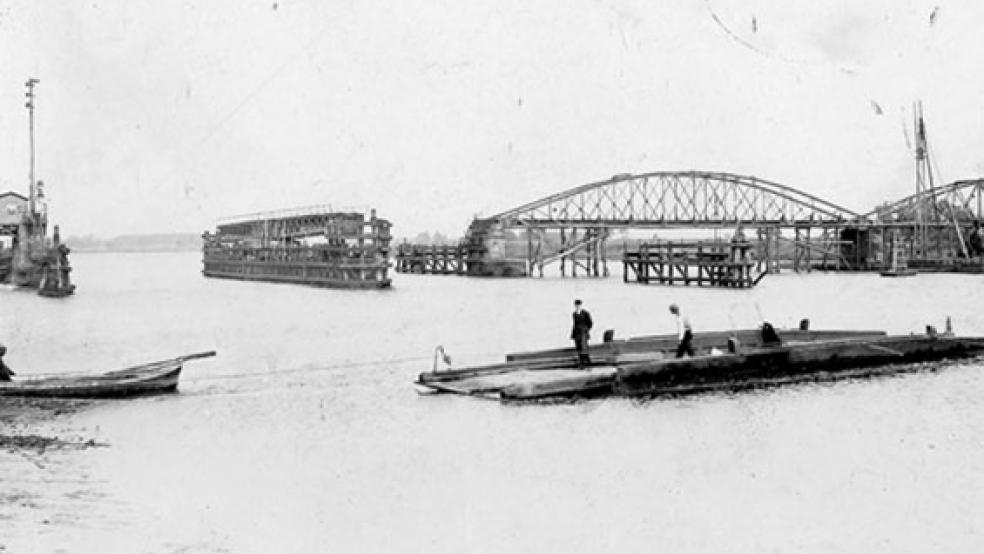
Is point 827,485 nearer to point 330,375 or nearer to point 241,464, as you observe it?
point 241,464

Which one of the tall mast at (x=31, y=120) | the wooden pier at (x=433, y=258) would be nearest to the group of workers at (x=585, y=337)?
the tall mast at (x=31, y=120)

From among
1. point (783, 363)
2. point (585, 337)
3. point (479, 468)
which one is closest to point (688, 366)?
point (585, 337)

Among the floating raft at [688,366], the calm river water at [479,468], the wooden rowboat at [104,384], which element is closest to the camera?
the calm river water at [479,468]

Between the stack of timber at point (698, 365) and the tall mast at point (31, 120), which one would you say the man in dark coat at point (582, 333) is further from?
the tall mast at point (31, 120)

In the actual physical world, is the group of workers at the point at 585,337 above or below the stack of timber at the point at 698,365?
above

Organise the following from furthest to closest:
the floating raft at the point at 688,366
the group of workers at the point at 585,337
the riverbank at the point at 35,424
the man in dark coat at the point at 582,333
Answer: the man in dark coat at the point at 582,333 < the group of workers at the point at 585,337 < the floating raft at the point at 688,366 < the riverbank at the point at 35,424

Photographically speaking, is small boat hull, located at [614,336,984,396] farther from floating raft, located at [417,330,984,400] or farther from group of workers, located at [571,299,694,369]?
group of workers, located at [571,299,694,369]
